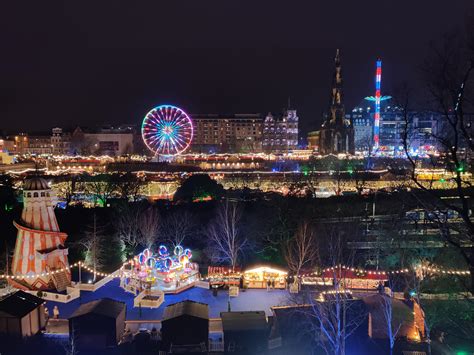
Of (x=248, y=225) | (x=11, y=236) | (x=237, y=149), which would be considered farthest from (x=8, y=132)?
(x=248, y=225)

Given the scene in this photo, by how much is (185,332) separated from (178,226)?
12.1 m

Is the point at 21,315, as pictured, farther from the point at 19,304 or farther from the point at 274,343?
the point at 274,343

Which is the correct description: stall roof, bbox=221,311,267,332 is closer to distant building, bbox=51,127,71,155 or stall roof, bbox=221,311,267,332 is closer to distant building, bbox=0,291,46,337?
distant building, bbox=0,291,46,337

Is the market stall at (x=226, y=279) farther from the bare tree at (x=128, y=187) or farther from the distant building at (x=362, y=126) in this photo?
the distant building at (x=362, y=126)

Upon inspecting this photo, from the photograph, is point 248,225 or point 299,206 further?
point 299,206

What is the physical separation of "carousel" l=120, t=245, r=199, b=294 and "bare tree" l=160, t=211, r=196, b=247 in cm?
482

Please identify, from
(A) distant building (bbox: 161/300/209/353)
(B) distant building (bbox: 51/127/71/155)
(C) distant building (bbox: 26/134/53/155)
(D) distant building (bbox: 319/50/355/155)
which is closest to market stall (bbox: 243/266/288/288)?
(A) distant building (bbox: 161/300/209/353)

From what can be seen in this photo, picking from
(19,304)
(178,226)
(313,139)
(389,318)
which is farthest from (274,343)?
(313,139)

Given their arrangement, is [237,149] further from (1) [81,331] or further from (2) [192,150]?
(1) [81,331]

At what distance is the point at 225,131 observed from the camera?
83.8 meters

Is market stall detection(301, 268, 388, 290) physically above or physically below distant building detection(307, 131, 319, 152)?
below

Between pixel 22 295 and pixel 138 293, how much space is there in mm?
4492

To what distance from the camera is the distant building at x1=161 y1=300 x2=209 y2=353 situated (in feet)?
37.7

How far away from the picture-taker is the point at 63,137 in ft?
267
